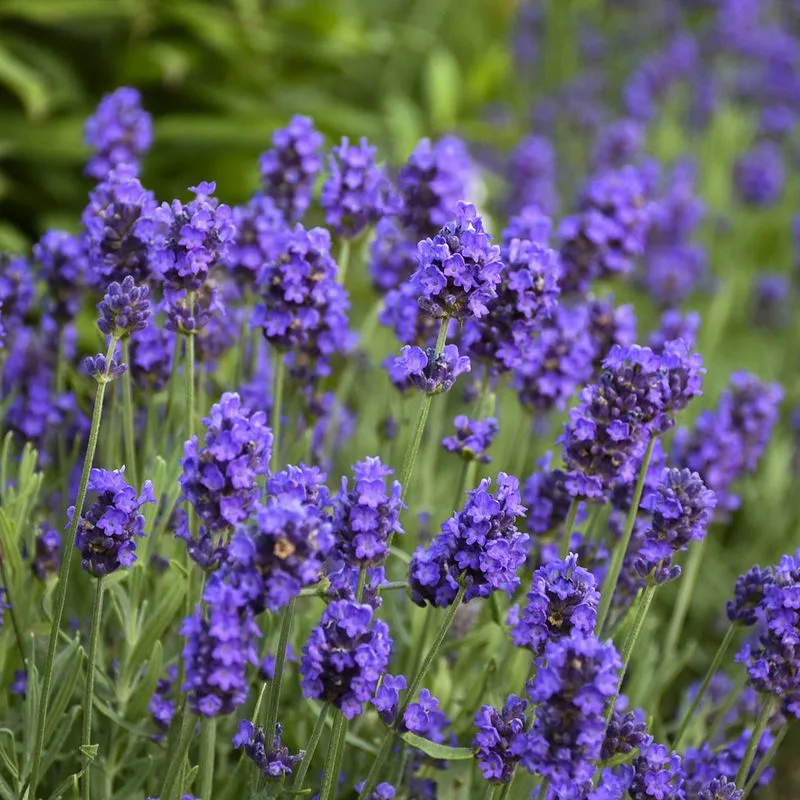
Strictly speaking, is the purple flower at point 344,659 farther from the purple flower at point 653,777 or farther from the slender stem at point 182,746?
the purple flower at point 653,777

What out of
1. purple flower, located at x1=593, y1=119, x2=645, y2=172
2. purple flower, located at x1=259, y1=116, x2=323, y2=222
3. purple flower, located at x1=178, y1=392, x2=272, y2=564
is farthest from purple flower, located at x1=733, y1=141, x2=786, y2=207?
purple flower, located at x1=178, y1=392, x2=272, y2=564

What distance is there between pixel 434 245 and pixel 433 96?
4944 millimetres

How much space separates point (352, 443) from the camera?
3.79m

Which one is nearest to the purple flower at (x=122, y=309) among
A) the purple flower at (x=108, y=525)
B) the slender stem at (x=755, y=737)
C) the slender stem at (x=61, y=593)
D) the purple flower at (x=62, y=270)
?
the slender stem at (x=61, y=593)

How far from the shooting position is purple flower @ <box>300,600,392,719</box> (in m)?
1.75

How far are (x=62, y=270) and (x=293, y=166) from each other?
64cm

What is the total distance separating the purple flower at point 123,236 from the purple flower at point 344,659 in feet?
3.20

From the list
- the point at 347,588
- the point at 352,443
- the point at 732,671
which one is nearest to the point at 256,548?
the point at 347,588

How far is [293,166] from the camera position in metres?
2.91

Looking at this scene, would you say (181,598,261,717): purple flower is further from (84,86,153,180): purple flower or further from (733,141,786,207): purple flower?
(733,141,786,207): purple flower

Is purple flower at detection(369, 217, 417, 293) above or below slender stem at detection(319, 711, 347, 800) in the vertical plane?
above

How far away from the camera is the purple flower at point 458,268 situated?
6.44 ft

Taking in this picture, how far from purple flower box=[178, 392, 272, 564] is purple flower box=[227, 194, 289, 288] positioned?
1.01 m

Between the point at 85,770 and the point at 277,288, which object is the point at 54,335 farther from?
the point at 85,770
